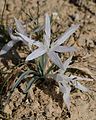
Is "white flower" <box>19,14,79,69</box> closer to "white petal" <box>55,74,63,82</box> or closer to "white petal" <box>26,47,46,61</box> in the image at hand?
"white petal" <box>26,47,46,61</box>

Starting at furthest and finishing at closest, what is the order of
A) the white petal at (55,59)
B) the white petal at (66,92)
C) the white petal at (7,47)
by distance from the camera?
the white petal at (7,47) → the white petal at (66,92) → the white petal at (55,59)

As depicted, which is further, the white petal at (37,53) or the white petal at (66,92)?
the white petal at (66,92)

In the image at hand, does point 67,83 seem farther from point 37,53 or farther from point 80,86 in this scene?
point 37,53

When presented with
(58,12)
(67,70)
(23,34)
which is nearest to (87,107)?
(67,70)

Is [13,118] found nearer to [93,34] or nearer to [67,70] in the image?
[67,70]

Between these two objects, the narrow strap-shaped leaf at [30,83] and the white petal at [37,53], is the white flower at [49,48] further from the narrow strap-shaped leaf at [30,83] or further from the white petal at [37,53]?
the narrow strap-shaped leaf at [30,83]

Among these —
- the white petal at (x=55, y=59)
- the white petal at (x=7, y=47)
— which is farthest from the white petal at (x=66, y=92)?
the white petal at (x=7, y=47)

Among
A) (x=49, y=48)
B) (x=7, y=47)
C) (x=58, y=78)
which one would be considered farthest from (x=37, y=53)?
(x=7, y=47)
